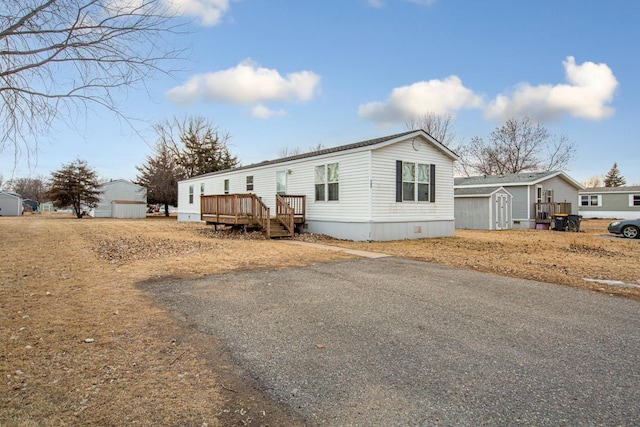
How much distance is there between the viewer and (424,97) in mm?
28031

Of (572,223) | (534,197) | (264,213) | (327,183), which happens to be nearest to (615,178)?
(534,197)

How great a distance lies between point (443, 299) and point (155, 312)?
395 centimetres

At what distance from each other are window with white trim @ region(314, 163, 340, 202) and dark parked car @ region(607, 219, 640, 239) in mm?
13030

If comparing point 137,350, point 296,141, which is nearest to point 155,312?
point 137,350

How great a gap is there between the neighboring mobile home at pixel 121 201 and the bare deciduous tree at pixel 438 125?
28.3m

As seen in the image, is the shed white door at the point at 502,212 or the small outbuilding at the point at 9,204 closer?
the shed white door at the point at 502,212

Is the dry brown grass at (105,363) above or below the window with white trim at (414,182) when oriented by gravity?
below

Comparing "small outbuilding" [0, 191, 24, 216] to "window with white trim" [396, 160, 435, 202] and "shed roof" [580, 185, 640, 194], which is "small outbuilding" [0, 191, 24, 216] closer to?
"window with white trim" [396, 160, 435, 202]

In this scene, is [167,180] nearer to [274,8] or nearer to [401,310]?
[274,8]

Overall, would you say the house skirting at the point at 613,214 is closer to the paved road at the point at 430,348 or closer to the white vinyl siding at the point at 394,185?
the white vinyl siding at the point at 394,185

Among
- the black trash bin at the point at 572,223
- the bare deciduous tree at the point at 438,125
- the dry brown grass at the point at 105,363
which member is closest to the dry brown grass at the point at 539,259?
the dry brown grass at the point at 105,363

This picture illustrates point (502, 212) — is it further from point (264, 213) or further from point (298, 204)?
point (264, 213)

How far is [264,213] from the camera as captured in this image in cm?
1488

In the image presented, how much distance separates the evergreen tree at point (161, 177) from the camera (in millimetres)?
34875
